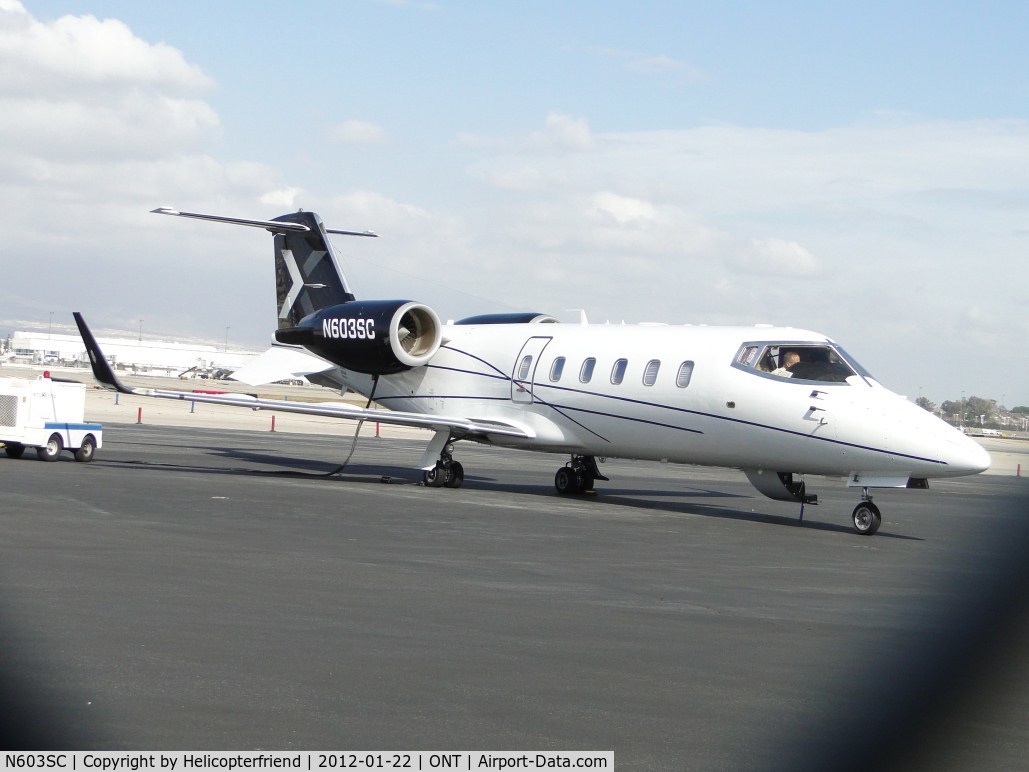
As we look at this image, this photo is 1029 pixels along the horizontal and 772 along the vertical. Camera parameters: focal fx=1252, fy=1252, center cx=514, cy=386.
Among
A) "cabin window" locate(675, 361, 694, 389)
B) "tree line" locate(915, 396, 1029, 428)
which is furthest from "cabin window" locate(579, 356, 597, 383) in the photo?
"tree line" locate(915, 396, 1029, 428)

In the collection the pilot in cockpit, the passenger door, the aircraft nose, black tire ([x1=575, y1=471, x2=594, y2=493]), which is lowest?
black tire ([x1=575, y1=471, x2=594, y2=493])

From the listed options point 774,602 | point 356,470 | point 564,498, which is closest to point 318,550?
point 774,602

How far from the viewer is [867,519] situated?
61.4 ft

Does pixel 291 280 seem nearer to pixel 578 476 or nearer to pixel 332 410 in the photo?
pixel 332 410

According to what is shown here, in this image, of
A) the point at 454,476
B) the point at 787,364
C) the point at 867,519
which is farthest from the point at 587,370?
the point at 867,519

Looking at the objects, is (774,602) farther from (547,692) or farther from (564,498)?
(564,498)

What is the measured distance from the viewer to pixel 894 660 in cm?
862

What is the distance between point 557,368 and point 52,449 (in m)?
10.8

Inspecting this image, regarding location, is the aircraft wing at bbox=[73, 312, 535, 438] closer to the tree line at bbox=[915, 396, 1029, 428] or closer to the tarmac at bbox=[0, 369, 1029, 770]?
the tarmac at bbox=[0, 369, 1029, 770]

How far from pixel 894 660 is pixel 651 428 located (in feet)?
42.9

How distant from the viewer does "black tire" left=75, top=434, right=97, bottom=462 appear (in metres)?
26.3

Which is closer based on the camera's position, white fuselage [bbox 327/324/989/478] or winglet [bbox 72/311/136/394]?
white fuselage [bbox 327/324/989/478]

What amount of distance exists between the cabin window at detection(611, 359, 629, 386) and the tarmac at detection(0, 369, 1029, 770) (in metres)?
3.65

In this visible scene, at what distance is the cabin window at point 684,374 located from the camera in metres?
21.1
